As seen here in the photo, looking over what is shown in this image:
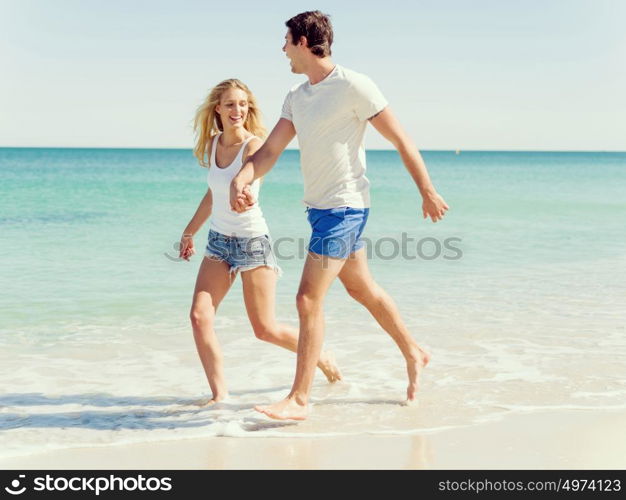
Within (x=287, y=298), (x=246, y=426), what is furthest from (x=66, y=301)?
(x=246, y=426)

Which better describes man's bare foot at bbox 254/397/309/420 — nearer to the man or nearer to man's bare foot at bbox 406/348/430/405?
the man

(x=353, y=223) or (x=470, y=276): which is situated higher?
(x=353, y=223)

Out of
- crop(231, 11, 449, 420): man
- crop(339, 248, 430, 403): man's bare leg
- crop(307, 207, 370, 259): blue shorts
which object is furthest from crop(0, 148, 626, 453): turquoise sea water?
crop(307, 207, 370, 259): blue shorts

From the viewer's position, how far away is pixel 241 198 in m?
3.81

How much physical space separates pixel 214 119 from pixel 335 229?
1185mm

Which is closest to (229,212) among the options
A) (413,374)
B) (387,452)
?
(413,374)

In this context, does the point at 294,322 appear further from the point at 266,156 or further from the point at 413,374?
the point at 266,156

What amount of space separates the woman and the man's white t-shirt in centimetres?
46

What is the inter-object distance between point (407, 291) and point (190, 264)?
3.05 m

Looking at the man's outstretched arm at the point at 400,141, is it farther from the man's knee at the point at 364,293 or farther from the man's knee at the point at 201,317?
the man's knee at the point at 201,317

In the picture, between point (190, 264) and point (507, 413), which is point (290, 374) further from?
point (190, 264)

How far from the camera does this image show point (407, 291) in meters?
8.50

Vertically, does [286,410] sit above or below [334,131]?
below

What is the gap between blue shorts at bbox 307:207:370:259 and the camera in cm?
400
